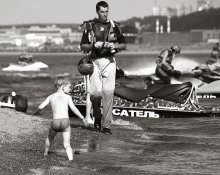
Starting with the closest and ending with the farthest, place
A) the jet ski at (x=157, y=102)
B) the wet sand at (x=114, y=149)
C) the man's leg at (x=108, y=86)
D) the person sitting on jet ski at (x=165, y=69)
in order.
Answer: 1. the wet sand at (x=114, y=149)
2. the man's leg at (x=108, y=86)
3. the jet ski at (x=157, y=102)
4. the person sitting on jet ski at (x=165, y=69)

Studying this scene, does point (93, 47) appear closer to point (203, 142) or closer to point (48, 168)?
point (203, 142)

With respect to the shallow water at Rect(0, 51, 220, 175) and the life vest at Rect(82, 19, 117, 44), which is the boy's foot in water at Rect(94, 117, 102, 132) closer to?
the shallow water at Rect(0, 51, 220, 175)

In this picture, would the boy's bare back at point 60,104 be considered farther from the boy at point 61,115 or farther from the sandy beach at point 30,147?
the sandy beach at point 30,147

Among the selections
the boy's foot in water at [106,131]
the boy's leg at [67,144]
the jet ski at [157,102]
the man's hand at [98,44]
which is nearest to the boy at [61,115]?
the boy's leg at [67,144]

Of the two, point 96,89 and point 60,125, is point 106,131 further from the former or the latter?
point 60,125

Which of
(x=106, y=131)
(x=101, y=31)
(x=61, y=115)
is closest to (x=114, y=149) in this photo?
(x=106, y=131)

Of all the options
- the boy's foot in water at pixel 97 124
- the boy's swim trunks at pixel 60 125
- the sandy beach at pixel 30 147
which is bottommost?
the boy's foot in water at pixel 97 124

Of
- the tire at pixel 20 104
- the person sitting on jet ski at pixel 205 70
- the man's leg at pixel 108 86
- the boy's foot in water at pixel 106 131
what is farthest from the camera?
the person sitting on jet ski at pixel 205 70

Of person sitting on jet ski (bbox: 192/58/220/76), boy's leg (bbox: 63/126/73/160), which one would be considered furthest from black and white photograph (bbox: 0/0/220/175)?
person sitting on jet ski (bbox: 192/58/220/76)

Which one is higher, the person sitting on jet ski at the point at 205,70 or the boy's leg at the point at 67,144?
the boy's leg at the point at 67,144

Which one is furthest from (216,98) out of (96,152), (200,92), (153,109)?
(96,152)

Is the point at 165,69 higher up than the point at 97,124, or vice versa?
the point at 165,69

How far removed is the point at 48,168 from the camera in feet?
32.1

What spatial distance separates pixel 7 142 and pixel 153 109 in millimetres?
5972
